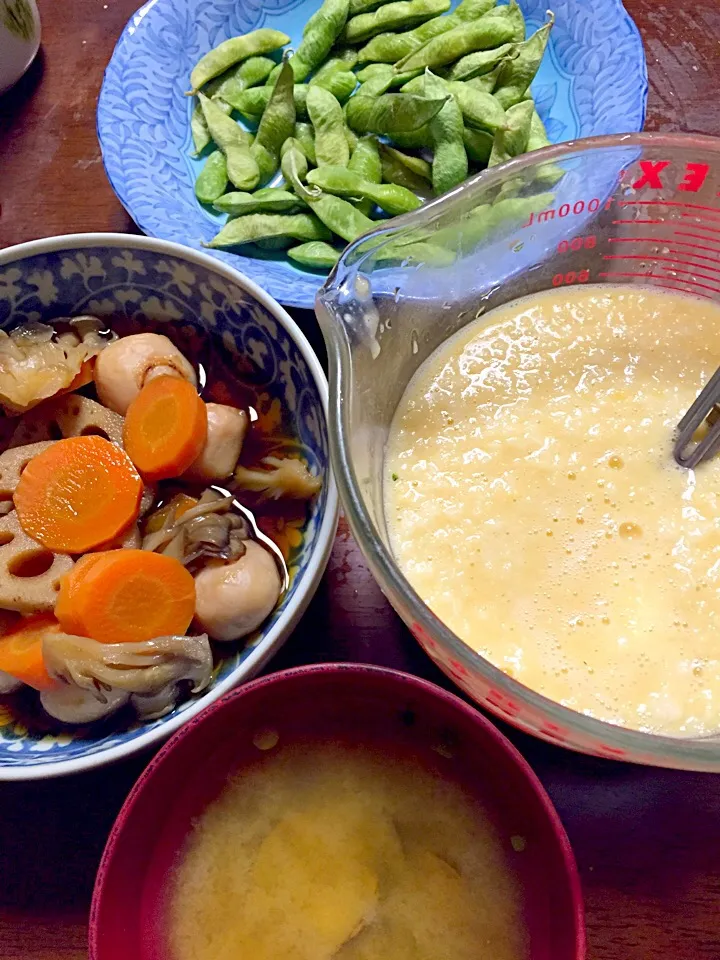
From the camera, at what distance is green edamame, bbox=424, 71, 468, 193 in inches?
42.4

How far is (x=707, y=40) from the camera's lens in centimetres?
120

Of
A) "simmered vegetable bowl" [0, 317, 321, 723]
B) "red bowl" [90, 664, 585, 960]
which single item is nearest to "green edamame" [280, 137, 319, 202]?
"simmered vegetable bowl" [0, 317, 321, 723]

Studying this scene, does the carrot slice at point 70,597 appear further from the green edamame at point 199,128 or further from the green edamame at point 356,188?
the green edamame at point 199,128

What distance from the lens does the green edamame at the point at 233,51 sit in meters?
1.19

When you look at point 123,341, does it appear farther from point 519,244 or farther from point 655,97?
point 655,97

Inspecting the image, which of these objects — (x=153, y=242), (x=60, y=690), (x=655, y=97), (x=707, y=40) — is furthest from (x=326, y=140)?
(x=60, y=690)

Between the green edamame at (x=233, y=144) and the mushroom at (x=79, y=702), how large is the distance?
0.75m

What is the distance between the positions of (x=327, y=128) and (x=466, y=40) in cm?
26

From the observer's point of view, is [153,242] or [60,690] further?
[153,242]

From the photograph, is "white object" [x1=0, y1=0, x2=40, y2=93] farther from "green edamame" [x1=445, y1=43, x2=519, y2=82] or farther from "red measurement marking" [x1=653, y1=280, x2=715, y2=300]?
"red measurement marking" [x1=653, y1=280, x2=715, y2=300]

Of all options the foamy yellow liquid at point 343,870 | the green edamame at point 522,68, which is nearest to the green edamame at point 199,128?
the green edamame at point 522,68

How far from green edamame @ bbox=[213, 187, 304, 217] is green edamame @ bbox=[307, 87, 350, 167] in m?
0.08

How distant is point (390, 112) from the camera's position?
43.3 inches

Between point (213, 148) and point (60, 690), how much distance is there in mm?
854
